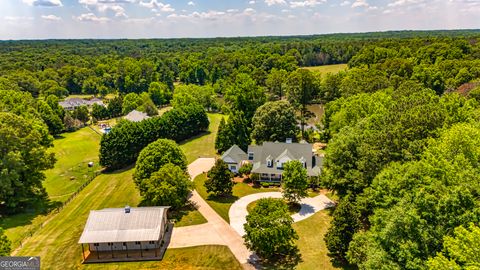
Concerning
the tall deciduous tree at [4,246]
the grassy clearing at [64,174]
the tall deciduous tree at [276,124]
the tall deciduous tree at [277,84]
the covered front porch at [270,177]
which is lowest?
the grassy clearing at [64,174]

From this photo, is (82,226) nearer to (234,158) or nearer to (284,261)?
(234,158)

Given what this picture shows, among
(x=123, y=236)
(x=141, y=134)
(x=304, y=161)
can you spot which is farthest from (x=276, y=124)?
(x=123, y=236)

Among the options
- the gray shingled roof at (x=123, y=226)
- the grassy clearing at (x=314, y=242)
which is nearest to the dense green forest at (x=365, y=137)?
the grassy clearing at (x=314, y=242)

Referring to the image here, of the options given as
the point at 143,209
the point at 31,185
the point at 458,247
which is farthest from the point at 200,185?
the point at 458,247

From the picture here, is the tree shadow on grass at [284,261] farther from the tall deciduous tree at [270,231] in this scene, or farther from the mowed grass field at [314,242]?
the mowed grass field at [314,242]

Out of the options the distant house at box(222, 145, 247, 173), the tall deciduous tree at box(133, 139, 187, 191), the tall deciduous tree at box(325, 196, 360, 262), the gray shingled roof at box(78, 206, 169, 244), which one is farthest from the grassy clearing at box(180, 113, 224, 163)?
the tall deciduous tree at box(325, 196, 360, 262)

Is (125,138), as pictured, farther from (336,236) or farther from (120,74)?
(120,74)

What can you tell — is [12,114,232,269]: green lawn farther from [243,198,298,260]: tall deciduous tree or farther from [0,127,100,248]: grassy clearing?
[243,198,298,260]: tall deciduous tree
